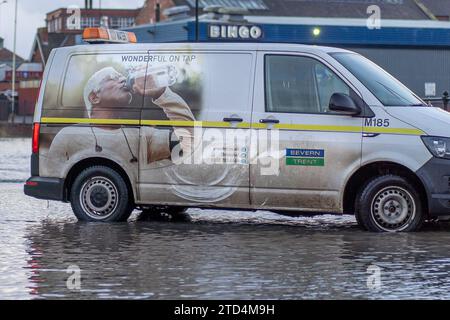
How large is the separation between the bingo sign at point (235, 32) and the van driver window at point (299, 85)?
47.4 meters

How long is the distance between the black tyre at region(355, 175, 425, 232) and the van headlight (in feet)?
1.44

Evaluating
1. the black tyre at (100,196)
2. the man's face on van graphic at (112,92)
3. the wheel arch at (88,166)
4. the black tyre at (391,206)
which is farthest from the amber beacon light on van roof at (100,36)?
the black tyre at (391,206)

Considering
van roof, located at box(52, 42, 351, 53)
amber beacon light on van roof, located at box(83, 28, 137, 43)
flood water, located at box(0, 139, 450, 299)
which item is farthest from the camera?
amber beacon light on van roof, located at box(83, 28, 137, 43)

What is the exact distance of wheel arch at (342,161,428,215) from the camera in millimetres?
12180

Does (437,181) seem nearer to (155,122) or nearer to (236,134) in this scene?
(236,134)

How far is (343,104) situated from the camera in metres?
12.1

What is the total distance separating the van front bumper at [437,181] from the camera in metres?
11.9

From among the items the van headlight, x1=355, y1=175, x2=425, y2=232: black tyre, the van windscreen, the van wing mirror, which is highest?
the van windscreen

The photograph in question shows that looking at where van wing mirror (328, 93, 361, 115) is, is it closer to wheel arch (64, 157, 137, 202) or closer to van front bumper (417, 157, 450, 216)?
van front bumper (417, 157, 450, 216)

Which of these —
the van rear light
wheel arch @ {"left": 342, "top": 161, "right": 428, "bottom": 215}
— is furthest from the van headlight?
the van rear light

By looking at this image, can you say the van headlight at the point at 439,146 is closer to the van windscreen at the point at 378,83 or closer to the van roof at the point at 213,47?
the van windscreen at the point at 378,83

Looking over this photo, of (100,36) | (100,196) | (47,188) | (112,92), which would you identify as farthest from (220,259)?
(100,36)
